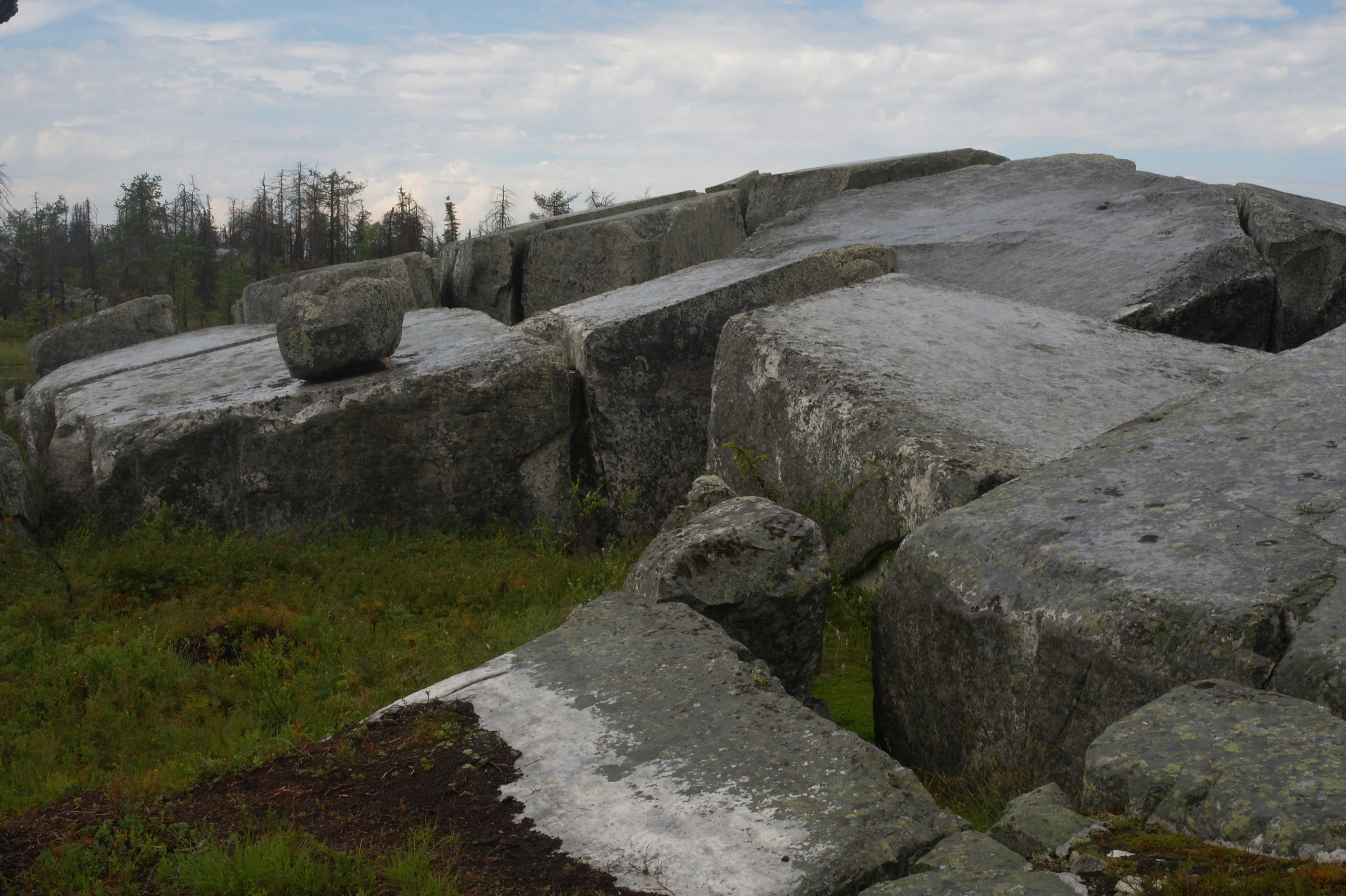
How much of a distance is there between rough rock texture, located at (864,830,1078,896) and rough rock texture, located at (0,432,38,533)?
26.9 feet

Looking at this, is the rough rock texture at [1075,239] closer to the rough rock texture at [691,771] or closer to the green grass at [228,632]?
the green grass at [228,632]

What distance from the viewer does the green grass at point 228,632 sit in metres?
5.26

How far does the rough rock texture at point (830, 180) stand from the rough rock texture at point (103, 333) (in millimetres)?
10074

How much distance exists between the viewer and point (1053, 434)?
6.10 m

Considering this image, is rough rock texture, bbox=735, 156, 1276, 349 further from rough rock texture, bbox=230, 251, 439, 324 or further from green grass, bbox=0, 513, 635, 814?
rough rock texture, bbox=230, 251, 439, 324

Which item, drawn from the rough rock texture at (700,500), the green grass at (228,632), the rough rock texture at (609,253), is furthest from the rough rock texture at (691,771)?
the rough rock texture at (609,253)

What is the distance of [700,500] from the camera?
6484 mm

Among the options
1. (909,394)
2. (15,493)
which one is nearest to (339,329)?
(15,493)

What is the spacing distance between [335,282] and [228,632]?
995 centimetres

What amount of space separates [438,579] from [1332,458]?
223 inches

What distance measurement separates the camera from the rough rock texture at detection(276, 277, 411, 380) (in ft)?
29.0

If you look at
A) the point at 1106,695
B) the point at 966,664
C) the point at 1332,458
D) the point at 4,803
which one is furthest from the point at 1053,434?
the point at 4,803

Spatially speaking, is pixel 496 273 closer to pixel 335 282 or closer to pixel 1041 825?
pixel 335 282

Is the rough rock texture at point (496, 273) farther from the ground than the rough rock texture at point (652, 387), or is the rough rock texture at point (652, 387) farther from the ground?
the rough rock texture at point (496, 273)
